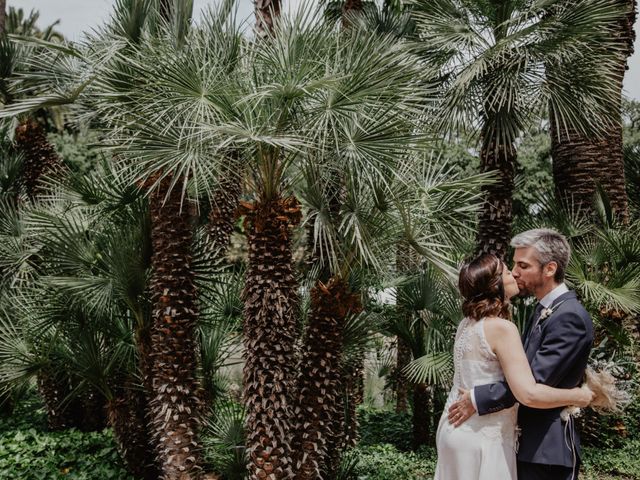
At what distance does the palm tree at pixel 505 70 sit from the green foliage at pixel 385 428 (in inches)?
185

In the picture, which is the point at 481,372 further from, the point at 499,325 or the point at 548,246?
the point at 548,246

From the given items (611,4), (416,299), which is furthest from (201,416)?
(611,4)

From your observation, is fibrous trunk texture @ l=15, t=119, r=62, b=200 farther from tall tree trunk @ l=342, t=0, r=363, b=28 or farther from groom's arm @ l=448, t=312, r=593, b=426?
groom's arm @ l=448, t=312, r=593, b=426

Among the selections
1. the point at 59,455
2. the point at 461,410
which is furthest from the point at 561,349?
the point at 59,455

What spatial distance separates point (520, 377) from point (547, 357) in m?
0.15

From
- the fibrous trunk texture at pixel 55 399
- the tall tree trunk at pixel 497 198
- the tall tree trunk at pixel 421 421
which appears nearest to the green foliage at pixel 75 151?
the fibrous trunk texture at pixel 55 399

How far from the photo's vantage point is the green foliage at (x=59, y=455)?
892 centimetres

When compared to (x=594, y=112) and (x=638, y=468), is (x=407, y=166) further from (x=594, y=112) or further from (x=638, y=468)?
(x=638, y=468)

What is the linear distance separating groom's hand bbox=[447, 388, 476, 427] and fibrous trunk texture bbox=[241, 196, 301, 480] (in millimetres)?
3420

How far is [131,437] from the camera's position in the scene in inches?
348

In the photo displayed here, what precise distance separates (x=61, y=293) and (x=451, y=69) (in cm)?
528

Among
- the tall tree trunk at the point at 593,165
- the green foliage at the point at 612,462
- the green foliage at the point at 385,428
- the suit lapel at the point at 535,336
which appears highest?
the tall tree trunk at the point at 593,165

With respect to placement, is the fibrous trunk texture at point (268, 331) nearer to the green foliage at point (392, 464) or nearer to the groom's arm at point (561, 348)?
the green foliage at point (392, 464)

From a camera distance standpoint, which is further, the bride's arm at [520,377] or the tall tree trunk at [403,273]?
the tall tree trunk at [403,273]
